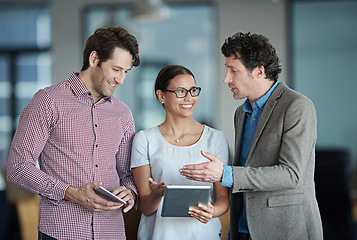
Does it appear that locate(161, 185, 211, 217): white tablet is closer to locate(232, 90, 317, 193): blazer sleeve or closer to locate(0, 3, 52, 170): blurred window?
locate(232, 90, 317, 193): blazer sleeve

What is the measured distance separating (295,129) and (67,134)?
0.92 meters

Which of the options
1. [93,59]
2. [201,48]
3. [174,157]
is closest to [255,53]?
[174,157]

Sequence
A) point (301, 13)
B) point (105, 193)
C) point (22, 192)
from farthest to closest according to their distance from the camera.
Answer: point (301, 13) → point (22, 192) → point (105, 193)

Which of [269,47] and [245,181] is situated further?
[269,47]

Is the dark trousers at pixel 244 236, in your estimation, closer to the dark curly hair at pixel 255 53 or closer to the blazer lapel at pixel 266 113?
the blazer lapel at pixel 266 113

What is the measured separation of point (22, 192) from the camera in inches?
184

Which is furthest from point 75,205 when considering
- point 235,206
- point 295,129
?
point 295,129

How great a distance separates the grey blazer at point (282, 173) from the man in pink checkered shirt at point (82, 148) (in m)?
0.52

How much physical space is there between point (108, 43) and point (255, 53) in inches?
25.1

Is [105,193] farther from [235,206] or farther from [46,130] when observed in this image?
[235,206]

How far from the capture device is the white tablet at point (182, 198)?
1845 millimetres

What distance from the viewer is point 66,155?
200cm

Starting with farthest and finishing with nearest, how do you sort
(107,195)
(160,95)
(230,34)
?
1. (230,34)
2. (160,95)
3. (107,195)

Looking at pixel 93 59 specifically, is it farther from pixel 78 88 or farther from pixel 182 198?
pixel 182 198
